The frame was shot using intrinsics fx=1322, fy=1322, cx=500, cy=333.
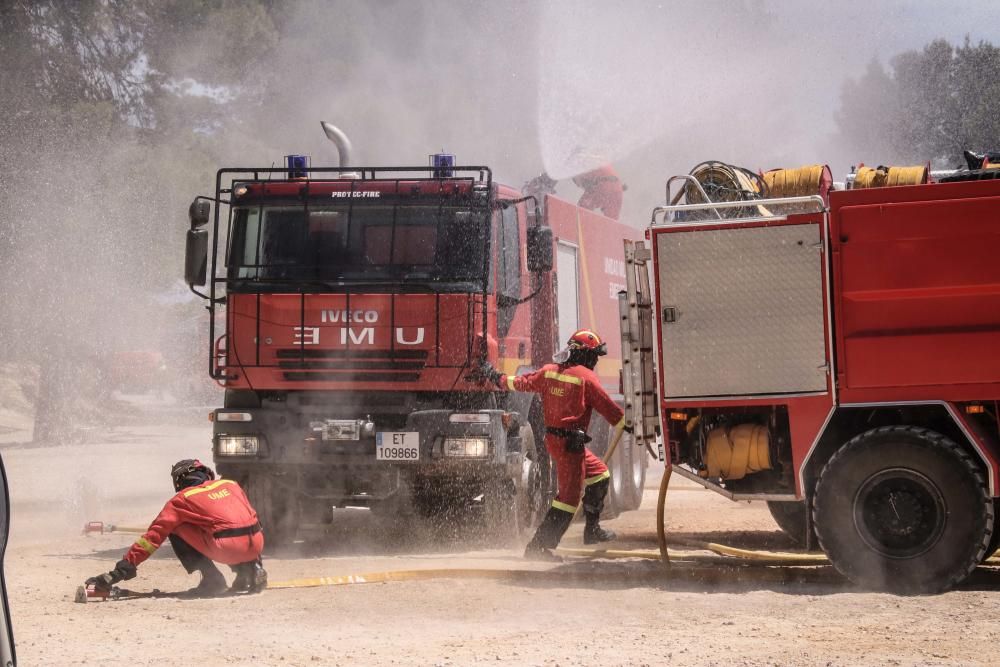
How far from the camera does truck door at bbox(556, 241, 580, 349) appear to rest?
40.1 feet

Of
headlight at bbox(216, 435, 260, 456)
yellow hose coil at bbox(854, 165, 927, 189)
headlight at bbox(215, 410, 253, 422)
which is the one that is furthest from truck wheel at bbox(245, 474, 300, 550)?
yellow hose coil at bbox(854, 165, 927, 189)

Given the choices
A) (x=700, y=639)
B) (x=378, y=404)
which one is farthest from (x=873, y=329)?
(x=378, y=404)

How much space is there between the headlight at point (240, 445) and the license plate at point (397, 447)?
95 centimetres

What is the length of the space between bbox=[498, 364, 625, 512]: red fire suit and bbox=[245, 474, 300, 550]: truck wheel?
1.97 metres

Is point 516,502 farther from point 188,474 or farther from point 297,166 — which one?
point 297,166

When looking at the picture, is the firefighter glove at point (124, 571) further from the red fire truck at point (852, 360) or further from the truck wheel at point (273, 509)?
the red fire truck at point (852, 360)

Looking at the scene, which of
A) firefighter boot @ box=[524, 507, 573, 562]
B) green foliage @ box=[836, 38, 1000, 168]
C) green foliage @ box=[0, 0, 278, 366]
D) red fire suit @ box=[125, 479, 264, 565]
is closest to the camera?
red fire suit @ box=[125, 479, 264, 565]

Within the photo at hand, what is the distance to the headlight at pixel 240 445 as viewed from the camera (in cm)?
1006

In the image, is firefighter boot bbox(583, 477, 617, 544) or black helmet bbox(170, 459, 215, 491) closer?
black helmet bbox(170, 459, 215, 491)

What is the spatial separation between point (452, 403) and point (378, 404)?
572mm

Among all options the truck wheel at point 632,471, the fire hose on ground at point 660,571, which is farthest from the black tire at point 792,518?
the truck wheel at point 632,471

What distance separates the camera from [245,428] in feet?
33.1

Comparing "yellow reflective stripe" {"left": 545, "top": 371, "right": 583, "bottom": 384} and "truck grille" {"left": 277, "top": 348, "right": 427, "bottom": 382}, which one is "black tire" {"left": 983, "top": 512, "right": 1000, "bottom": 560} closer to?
"yellow reflective stripe" {"left": 545, "top": 371, "right": 583, "bottom": 384}

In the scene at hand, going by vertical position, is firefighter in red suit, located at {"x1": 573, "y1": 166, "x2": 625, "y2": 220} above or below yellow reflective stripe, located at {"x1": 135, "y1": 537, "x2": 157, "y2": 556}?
above
